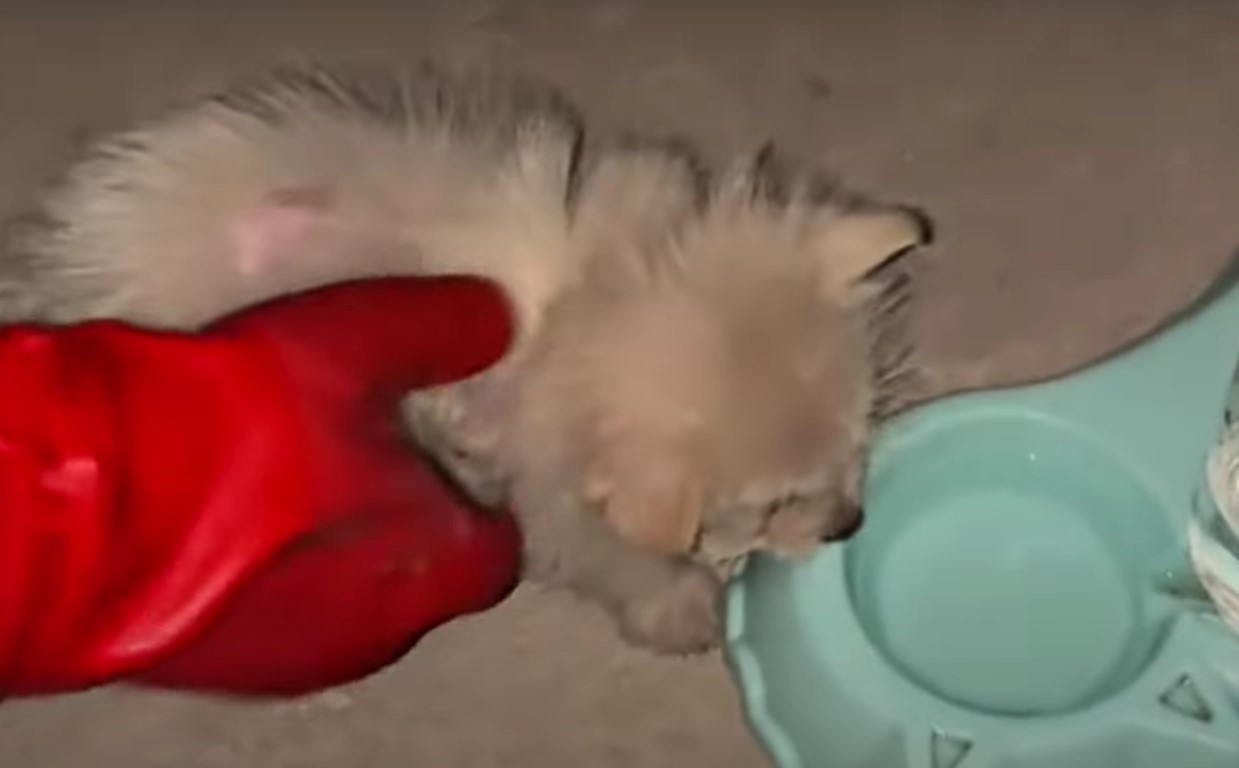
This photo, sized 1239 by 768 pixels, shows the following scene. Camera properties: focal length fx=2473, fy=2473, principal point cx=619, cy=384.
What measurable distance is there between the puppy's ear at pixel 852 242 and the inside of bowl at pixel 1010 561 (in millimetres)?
190

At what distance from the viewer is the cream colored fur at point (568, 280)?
1.30 meters

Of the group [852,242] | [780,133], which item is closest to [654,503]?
[852,242]

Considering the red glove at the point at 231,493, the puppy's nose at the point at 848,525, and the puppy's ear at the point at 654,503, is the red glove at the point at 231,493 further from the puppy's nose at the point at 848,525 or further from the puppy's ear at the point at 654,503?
the puppy's nose at the point at 848,525

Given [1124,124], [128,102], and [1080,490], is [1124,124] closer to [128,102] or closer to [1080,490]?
[1080,490]

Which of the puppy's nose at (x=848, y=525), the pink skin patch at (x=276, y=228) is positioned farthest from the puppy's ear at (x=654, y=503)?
the pink skin patch at (x=276, y=228)

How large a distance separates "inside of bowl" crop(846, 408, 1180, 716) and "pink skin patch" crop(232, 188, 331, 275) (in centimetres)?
39

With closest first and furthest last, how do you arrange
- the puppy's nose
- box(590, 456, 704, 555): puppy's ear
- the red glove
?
the red glove → box(590, 456, 704, 555): puppy's ear → the puppy's nose

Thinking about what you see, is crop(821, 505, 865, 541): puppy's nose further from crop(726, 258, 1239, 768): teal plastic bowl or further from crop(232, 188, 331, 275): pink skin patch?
crop(232, 188, 331, 275): pink skin patch

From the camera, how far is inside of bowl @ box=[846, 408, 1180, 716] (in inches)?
59.4

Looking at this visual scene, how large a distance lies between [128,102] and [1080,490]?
71cm

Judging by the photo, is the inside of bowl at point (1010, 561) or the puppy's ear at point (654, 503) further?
the inside of bowl at point (1010, 561)

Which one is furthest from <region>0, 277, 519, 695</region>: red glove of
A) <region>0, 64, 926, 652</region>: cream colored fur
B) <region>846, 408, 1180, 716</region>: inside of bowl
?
<region>846, 408, 1180, 716</region>: inside of bowl

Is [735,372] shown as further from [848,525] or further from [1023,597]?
[1023,597]

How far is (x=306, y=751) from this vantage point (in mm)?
1570
